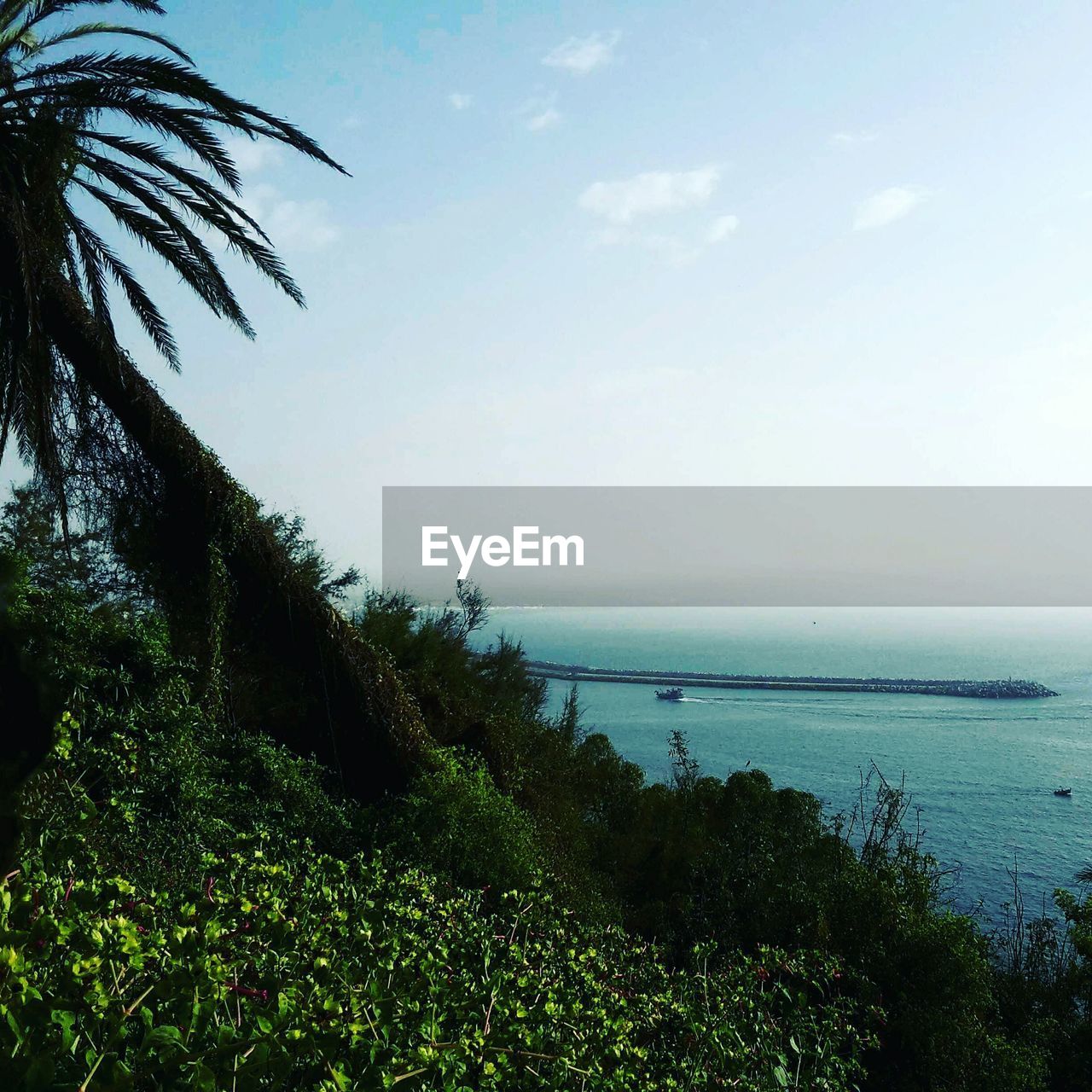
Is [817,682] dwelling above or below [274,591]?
below

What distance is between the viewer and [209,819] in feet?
19.1

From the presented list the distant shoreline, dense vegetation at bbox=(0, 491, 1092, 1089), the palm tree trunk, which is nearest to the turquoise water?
the distant shoreline

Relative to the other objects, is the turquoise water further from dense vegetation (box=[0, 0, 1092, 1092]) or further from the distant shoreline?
dense vegetation (box=[0, 0, 1092, 1092])

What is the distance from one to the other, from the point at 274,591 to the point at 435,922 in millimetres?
4462

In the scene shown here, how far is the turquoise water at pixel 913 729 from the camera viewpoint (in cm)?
2253

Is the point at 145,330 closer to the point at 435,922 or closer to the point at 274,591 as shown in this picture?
the point at 274,591

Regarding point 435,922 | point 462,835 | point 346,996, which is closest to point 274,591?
point 462,835

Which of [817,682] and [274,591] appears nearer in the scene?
[274,591]

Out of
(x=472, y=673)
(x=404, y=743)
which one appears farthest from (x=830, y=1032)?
(x=472, y=673)

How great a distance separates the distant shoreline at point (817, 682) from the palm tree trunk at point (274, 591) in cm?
3526

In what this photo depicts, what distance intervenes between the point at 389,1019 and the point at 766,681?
48128mm

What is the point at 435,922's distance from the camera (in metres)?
4.80

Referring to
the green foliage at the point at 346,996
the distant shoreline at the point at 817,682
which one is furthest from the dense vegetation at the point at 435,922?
the distant shoreline at the point at 817,682

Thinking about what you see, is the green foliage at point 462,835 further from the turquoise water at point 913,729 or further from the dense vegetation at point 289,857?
the turquoise water at point 913,729
